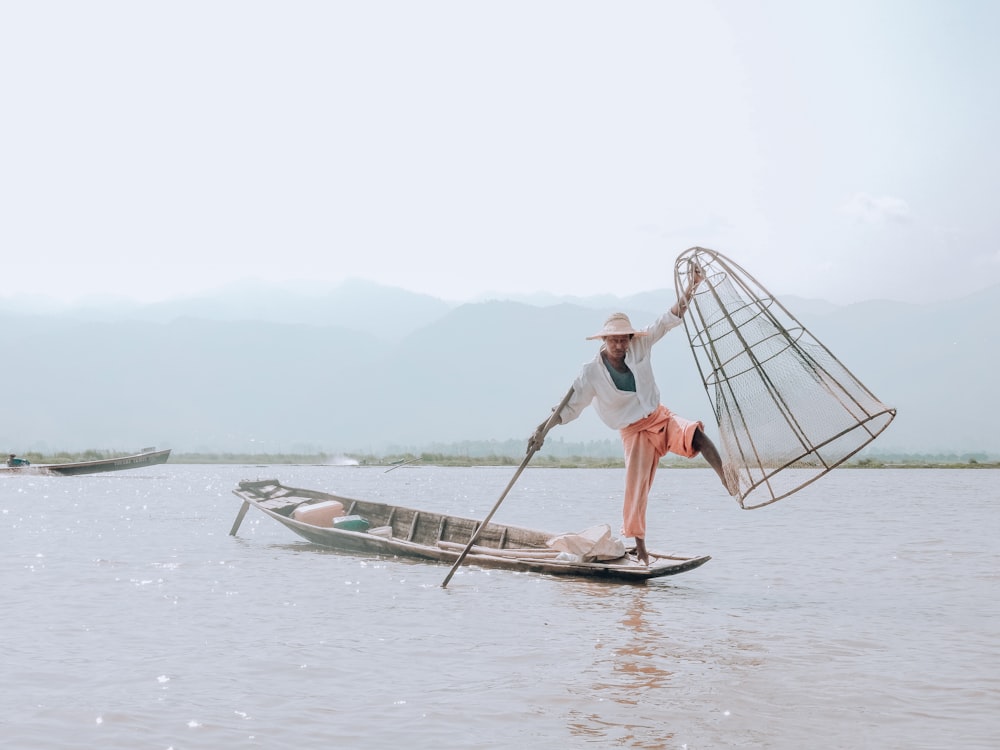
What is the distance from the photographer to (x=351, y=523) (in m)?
11.8

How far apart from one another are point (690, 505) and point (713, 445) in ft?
53.4

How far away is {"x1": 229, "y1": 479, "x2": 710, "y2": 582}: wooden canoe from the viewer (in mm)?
8469

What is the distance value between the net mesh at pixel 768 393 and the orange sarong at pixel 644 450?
1.43ft

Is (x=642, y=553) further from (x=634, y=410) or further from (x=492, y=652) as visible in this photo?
(x=492, y=652)

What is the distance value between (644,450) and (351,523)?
193 inches

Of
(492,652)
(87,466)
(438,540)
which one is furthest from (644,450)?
(87,466)

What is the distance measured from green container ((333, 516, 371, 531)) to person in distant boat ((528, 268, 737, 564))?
4300 millimetres

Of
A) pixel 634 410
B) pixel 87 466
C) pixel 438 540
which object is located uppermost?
pixel 634 410

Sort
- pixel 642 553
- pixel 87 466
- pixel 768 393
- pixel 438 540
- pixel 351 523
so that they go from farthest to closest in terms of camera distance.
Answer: pixel 87 466 → pixel 351 523 → pixel 438 540 → pixel 642 553 → pixel 768 393

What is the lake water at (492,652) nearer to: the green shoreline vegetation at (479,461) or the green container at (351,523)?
the green container at (351,523)

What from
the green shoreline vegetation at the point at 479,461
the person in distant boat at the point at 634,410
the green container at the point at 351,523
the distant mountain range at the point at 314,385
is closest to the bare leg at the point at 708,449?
the person in distant boat at the point at 634,410

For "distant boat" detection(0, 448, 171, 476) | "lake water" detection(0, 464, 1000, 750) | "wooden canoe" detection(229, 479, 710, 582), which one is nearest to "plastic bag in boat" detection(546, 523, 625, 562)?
"wooden canoe" detection(229, 479, 710, 582)

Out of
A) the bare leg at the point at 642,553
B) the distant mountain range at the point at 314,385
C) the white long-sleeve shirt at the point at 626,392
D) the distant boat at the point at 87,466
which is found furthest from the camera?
the distant mountain range at the point at 314,385

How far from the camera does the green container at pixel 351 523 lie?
11742mm
